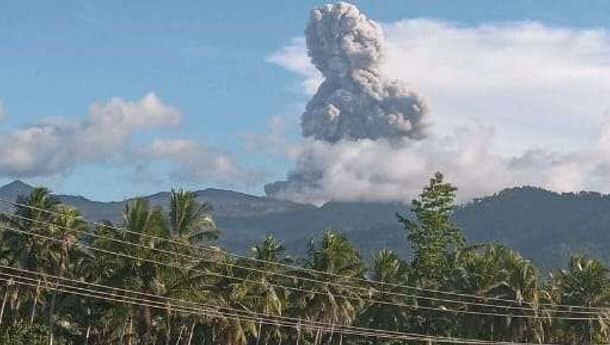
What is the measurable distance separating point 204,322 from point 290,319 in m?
7.12

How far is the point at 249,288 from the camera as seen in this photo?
7531 cm

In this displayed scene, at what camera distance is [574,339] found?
89.8m

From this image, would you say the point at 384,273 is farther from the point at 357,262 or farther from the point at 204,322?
the point at 204,322

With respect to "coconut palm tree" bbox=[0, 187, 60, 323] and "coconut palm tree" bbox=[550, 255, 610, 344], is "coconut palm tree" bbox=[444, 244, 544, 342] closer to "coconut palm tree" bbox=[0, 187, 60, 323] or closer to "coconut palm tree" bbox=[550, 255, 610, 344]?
"coconut palm tree" bbox=[550, 255, 610, 344]

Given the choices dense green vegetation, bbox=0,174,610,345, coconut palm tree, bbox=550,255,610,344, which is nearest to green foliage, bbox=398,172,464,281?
dense green vegetation, bbox=0,174,610,345

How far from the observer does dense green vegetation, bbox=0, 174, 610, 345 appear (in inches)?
2589

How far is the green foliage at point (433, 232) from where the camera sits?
96.5 meters

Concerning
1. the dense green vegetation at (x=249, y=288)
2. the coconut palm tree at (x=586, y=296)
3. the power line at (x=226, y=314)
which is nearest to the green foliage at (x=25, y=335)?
the dense green vegetation at (x=249, y=288)

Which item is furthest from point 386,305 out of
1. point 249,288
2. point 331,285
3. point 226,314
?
point 226,314

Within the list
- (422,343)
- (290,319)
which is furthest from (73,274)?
(422,343)

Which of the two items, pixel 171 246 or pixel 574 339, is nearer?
pixel 171 246

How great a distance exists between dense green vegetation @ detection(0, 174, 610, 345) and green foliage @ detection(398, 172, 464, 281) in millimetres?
212

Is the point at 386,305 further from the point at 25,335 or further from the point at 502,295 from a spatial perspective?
the point at 25,335

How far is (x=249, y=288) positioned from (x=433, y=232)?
30973 mm
